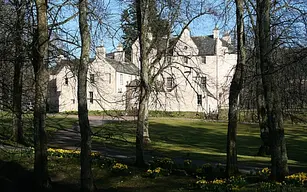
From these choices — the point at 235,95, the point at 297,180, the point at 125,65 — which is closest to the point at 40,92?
the point at 235,95

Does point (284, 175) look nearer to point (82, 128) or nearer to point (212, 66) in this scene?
point (82, 128)

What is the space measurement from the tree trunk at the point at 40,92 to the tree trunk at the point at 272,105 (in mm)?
6207

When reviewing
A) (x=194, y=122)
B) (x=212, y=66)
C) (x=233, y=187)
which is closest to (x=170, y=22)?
(x=233, y=187)

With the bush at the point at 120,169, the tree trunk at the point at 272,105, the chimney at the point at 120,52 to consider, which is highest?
the chimney at the point at 120,52

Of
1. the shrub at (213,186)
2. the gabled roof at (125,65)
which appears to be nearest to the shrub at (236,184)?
the shrub at (213,186)

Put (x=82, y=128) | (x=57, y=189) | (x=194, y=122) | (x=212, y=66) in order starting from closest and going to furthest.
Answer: (x=82, y=128) → (x=57, y=189) → (x=194, y=122) → (x=212, y=66)

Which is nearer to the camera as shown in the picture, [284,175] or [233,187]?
[233,187]

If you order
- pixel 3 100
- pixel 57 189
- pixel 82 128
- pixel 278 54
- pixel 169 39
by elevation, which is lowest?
pixel 57 189

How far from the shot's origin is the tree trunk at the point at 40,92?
11.2m

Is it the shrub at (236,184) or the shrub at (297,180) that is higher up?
the shrub at (297,180)

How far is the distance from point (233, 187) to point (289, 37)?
4.62 metres

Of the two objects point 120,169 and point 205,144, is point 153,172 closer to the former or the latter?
point 120,169

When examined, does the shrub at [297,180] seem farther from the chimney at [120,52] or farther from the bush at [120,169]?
the chimney at [120,52]

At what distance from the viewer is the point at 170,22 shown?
26562 mm
